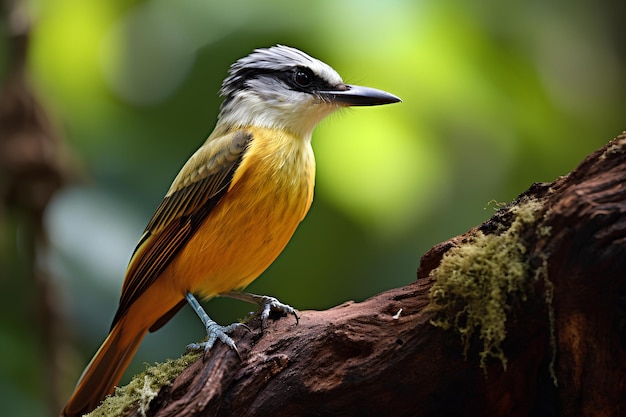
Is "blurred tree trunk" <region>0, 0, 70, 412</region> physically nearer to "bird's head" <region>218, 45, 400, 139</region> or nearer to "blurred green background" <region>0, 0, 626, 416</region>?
"blurred green background" <region>0, 0, 626, 416</region>

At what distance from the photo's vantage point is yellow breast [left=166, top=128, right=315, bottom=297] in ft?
11.1

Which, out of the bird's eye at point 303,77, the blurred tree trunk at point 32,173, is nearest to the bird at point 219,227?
the bird's eye at point 303,77

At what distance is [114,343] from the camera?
12.1 feet

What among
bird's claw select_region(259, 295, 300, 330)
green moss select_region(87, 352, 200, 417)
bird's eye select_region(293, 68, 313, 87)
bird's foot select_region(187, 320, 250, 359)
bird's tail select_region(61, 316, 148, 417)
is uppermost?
bird's eye select_region(293, 68, 313, 87)

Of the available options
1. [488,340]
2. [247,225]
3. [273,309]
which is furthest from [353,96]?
[488,340]

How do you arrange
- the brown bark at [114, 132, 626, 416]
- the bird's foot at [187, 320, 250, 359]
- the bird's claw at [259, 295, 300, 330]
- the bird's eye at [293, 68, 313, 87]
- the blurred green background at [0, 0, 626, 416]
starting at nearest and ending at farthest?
the brown bark at [114, 132, 626, 416] < the bird's foot at [187, 320, 250, 359] < the bird's claw at [259, 295, 300, 330] < the bird's eye at [293, 68, 313, 87] < the blurred green background at [0, 0, 626, 416]

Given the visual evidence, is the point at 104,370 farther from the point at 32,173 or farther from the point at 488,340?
the point at 488,340

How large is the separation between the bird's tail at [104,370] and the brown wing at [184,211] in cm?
13

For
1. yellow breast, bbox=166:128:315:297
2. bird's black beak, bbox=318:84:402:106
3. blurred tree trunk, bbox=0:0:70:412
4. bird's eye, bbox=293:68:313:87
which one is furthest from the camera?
blurred tree trunk, bbox=0:0:70:412

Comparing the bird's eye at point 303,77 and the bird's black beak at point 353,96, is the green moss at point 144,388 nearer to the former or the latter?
the bird's black beak at point 353,96

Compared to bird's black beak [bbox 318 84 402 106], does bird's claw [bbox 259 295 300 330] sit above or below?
below

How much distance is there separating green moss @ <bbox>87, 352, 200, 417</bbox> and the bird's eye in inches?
63.9

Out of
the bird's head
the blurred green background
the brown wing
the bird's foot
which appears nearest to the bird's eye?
the bird's head

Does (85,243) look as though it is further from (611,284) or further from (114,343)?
(611,284)
